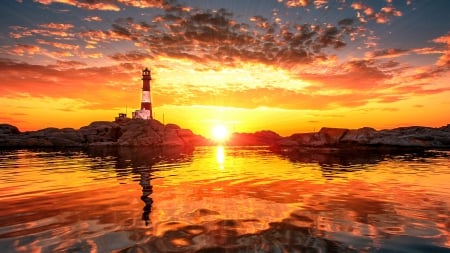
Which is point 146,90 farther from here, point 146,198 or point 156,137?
point 146,198

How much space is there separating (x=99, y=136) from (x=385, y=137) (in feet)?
344

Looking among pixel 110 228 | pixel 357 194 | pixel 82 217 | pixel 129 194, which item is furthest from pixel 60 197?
pixel 357 194

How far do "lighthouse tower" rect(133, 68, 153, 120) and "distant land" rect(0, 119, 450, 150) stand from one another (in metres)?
3.89

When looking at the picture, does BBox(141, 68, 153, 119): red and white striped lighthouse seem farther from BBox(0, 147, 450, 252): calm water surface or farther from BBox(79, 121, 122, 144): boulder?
BBox(0, 147, 450, 252): calm water surface

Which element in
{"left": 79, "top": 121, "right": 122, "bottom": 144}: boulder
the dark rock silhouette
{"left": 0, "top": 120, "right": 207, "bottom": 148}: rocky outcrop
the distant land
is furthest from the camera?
{"left": 79, "top": 121, "right": 122, "bottom": 144}: boulder

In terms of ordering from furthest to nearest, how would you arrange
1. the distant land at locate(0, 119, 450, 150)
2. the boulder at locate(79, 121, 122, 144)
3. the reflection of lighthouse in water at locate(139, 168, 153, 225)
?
the boulder at locate(79, 121, 122, 144)
the distant land at locate(0, 119, 450, 150)
the reflection of lighthouse in water at locate(139, 168, 153, 225)

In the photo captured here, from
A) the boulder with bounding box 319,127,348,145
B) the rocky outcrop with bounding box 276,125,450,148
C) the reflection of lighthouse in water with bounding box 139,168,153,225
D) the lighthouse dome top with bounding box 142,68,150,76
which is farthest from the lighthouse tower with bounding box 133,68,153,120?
the reflection of lighthouse in water with bounding box 139,168,153,225

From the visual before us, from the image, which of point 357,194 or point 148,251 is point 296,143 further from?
point 148,251

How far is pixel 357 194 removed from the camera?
1734 centimetres

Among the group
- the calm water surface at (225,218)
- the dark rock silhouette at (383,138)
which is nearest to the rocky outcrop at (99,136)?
the dark rock silhouette at (383,138)

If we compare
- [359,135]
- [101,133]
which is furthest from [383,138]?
[101,133]

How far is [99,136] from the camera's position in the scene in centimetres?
11831

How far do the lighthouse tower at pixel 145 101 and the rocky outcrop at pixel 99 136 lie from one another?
3790 millimetres

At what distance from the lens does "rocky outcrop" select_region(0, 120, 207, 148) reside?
103 metres
